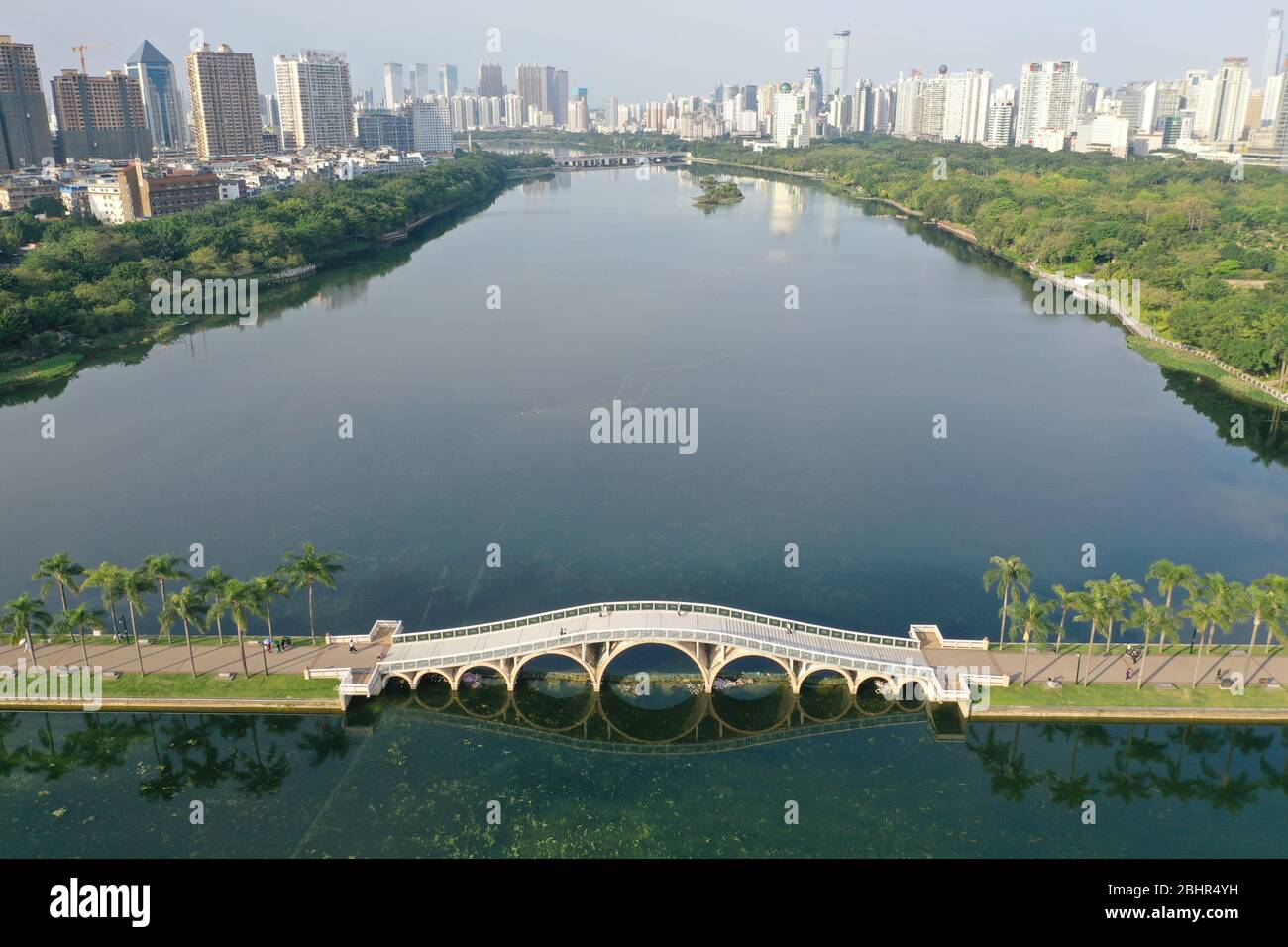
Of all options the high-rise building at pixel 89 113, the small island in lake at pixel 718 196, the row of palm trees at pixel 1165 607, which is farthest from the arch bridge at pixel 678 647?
the high-rise building at pixel 89 113

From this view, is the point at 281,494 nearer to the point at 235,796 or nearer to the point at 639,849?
the point at 235,796

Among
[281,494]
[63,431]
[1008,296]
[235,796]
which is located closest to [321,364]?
[63,431]

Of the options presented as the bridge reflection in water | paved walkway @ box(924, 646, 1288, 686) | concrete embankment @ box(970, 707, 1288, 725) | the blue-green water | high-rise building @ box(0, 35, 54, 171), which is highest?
high-rise building @ box(0, 35, 54, 171)

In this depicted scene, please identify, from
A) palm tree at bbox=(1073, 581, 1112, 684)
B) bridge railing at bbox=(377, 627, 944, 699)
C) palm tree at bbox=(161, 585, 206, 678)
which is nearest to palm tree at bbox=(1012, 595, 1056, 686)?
palm tree at bbox=(1073, 581, 1112, 684)

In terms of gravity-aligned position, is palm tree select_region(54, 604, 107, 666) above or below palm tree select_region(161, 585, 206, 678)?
below

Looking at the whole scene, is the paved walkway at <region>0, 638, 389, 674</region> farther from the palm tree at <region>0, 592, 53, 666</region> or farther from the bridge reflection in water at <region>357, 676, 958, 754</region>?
the bridge reflection in water at <region>357, 676, 958, 754</region>

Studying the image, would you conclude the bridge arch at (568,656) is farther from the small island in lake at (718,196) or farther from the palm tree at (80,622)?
the small island in lake at (718,196)

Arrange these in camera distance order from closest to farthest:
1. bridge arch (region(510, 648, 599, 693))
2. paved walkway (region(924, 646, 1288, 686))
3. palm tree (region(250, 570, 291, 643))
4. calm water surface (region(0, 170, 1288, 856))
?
1. calm water surface (region(0, 170, 1288, 856))
2. palm tree (region(250, 570, 291, 643))
3. paved walkway (region(924, 646, 1288, 686))
4. bridge arch (region(510, 648, 599, 693))
